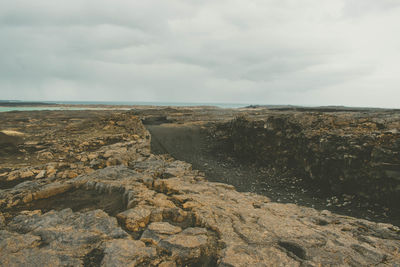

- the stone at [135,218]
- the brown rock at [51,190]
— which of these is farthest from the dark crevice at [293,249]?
the brown rock at [51,190]

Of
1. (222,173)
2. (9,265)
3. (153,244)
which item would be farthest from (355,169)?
(9,265)

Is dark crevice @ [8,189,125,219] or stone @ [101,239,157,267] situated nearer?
stone @ [101,239,157,267]

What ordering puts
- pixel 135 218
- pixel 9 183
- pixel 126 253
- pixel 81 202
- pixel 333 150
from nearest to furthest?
pixel 126 253, pixel 135 218, pixel 81 202, pixel 9 183, pixel 333 150

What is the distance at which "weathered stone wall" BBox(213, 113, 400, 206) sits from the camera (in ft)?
26.3

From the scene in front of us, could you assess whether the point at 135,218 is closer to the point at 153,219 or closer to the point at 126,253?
the point at 153,219

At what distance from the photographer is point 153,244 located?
14.1 ft

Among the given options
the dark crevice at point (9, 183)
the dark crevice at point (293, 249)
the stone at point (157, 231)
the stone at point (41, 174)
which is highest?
the stone at point (41, 174)

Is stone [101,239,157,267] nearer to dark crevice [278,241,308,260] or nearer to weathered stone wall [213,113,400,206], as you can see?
dark crevice [278,241,308,260]

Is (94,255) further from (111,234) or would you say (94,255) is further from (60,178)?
(60,178)

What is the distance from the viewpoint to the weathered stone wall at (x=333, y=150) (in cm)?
802

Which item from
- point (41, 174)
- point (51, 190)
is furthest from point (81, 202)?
point (41, 174)

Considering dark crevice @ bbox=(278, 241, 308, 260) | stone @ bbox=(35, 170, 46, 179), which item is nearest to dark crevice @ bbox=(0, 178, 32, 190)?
stone @ bbox=(35, 170, 46, 179)

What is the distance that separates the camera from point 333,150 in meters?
9.95

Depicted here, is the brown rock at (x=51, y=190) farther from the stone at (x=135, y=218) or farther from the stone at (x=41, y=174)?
the stone at (x=135, y=218)
